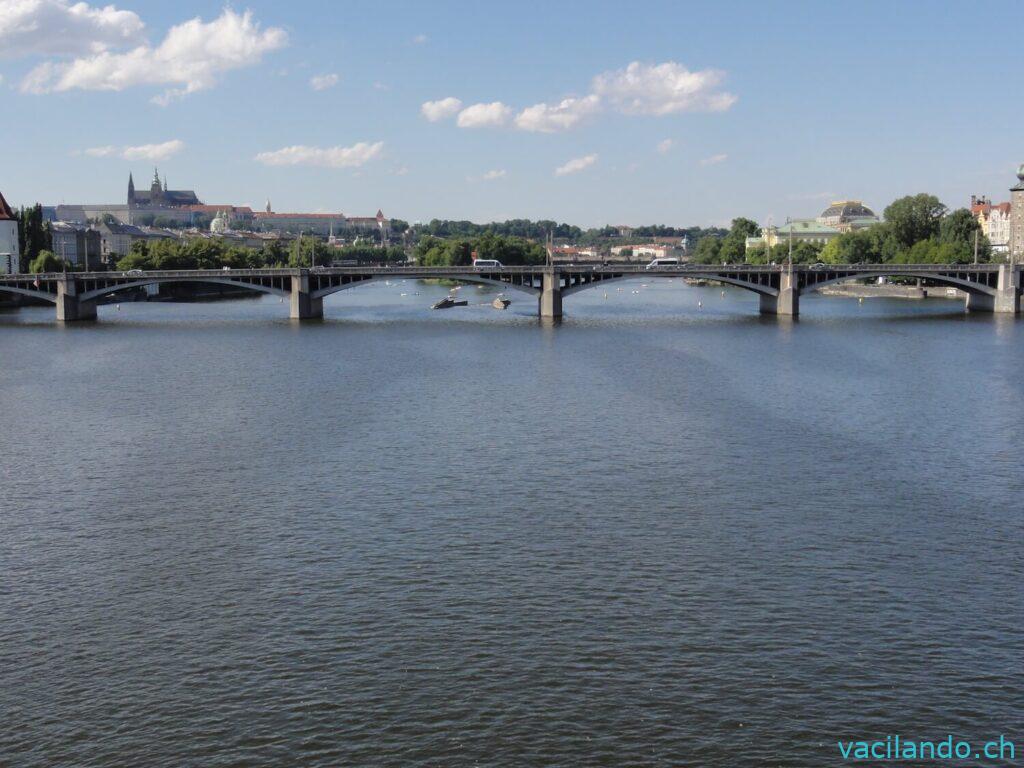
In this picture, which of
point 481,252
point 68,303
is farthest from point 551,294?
point 481,252

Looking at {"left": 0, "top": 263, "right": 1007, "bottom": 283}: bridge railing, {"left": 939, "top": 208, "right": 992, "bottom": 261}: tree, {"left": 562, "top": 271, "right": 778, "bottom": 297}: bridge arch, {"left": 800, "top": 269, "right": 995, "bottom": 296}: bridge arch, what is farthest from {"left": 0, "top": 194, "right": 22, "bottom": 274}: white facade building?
{"left": 939, "top": 208, "right": 992, "bottom": 261}: tree

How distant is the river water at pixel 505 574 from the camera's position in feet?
49.5

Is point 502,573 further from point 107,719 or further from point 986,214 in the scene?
point 986,214

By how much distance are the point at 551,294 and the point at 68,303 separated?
111 feet

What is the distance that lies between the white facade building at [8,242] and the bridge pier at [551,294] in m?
63.4

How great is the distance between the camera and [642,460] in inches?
1177

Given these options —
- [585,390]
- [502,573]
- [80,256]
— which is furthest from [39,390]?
[80,256]

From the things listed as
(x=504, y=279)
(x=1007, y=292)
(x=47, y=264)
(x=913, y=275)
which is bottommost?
(x=1007, y=292)

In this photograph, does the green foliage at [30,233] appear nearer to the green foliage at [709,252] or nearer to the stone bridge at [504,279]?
the stone bridge at [504,279]

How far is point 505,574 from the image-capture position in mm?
20516

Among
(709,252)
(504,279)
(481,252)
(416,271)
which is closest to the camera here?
(416,271)

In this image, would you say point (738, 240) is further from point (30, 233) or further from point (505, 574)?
point (505, 574)

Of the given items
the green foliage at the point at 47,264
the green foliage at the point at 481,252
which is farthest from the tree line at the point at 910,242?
the green foliage at the point at 47,264

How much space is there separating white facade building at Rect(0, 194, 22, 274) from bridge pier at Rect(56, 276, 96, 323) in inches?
1580
